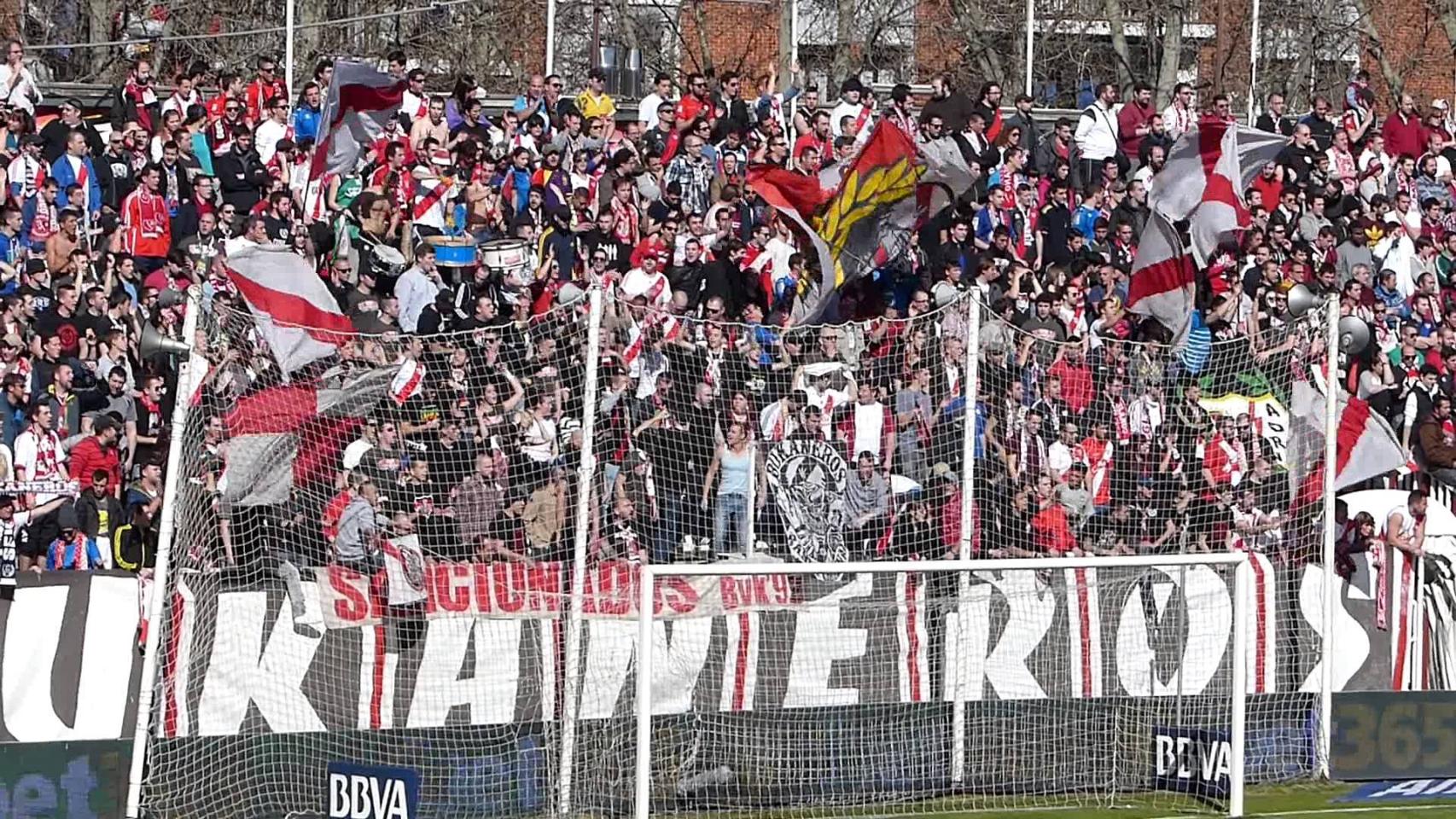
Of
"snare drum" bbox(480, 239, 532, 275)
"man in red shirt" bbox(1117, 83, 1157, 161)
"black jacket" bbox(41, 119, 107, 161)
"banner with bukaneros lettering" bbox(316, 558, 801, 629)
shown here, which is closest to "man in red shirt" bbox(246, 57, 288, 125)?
"black jacket" bbox(41, 119, 107, 161)

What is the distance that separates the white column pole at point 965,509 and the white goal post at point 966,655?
0.01 m

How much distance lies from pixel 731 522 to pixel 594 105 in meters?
10.8

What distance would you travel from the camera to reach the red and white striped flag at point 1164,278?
63.8 feet

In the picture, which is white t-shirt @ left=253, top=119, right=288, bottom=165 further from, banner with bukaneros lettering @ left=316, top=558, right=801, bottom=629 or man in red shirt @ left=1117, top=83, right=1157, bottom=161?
banner with bukaneros lettering @ left=316, top=558, right=801, bottom=629

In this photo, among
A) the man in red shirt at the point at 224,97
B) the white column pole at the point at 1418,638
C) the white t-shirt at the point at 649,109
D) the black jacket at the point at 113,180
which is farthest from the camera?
the white t-shirt at the point at 649,109

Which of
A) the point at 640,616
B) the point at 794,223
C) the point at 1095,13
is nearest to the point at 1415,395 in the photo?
the point at 794,223

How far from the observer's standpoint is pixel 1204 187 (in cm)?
2144

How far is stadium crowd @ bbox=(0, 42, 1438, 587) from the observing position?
43.8ft

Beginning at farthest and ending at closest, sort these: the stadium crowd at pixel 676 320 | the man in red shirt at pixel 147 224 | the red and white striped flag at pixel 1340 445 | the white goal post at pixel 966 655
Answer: the man in red shirt at pixel 147 224 < the red and white striped flag at pixel 1340 445 < the stadium crowd at pixel 676 320 < the white goal post at pixel 966 655

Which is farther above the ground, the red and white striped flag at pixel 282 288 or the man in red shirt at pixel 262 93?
the man in red shirt at pixel 262 93

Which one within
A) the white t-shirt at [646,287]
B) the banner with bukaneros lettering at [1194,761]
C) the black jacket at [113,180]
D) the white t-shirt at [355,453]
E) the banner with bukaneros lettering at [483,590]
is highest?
the black jacket at [113,180]

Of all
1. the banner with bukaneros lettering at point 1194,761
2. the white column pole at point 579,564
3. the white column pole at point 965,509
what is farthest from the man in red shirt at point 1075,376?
the white column pole at point 579,564

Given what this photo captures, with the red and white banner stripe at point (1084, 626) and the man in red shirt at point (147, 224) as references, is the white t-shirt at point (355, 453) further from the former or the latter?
the man in red shirt at point (147, 224)

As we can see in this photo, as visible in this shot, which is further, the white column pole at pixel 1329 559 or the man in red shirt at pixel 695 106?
the man in red shirt at pixel 695 106
